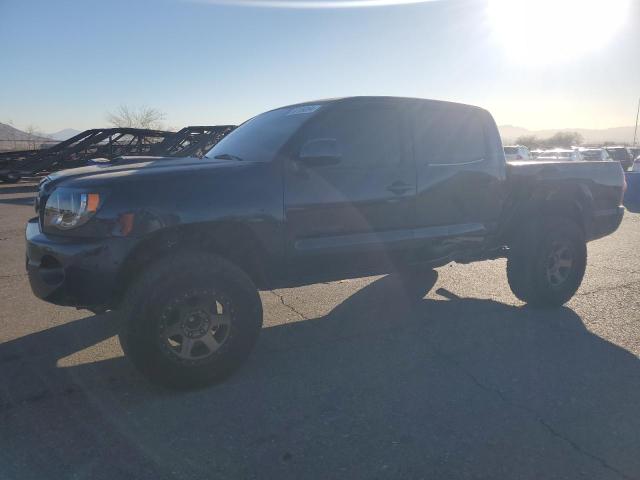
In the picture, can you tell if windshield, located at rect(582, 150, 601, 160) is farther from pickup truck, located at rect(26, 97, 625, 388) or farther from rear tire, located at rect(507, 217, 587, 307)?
rear tire, located at rect(507, 217, 587, 307)

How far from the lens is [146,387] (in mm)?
3596

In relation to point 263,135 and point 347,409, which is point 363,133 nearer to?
point 263,135

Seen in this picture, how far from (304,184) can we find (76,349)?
87.2 inches

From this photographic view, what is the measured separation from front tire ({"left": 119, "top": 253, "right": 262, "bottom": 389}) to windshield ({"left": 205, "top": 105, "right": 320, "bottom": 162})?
1.05 metres

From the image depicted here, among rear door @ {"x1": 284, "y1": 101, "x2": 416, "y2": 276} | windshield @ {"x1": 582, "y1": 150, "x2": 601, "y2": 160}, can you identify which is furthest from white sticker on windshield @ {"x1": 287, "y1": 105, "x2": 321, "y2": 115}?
windshield @ {"x1": 582, "y1": 150, "x2": 601, "y2": 160}

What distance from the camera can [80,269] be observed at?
10.8ft

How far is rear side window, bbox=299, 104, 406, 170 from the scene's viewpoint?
4322 millimetres

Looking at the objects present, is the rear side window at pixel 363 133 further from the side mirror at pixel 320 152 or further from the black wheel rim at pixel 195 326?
the black wheel rim at pixel 195 326

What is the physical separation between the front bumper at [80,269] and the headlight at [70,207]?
0.11m

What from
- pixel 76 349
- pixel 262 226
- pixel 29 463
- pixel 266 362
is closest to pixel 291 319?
pixel 266 362

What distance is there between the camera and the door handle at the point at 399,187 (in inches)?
175

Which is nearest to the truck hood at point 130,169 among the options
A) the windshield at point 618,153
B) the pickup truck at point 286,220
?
the pickup truck at point 286,220

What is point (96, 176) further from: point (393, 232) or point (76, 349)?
point (393, 232)

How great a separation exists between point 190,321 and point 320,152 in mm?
1492
